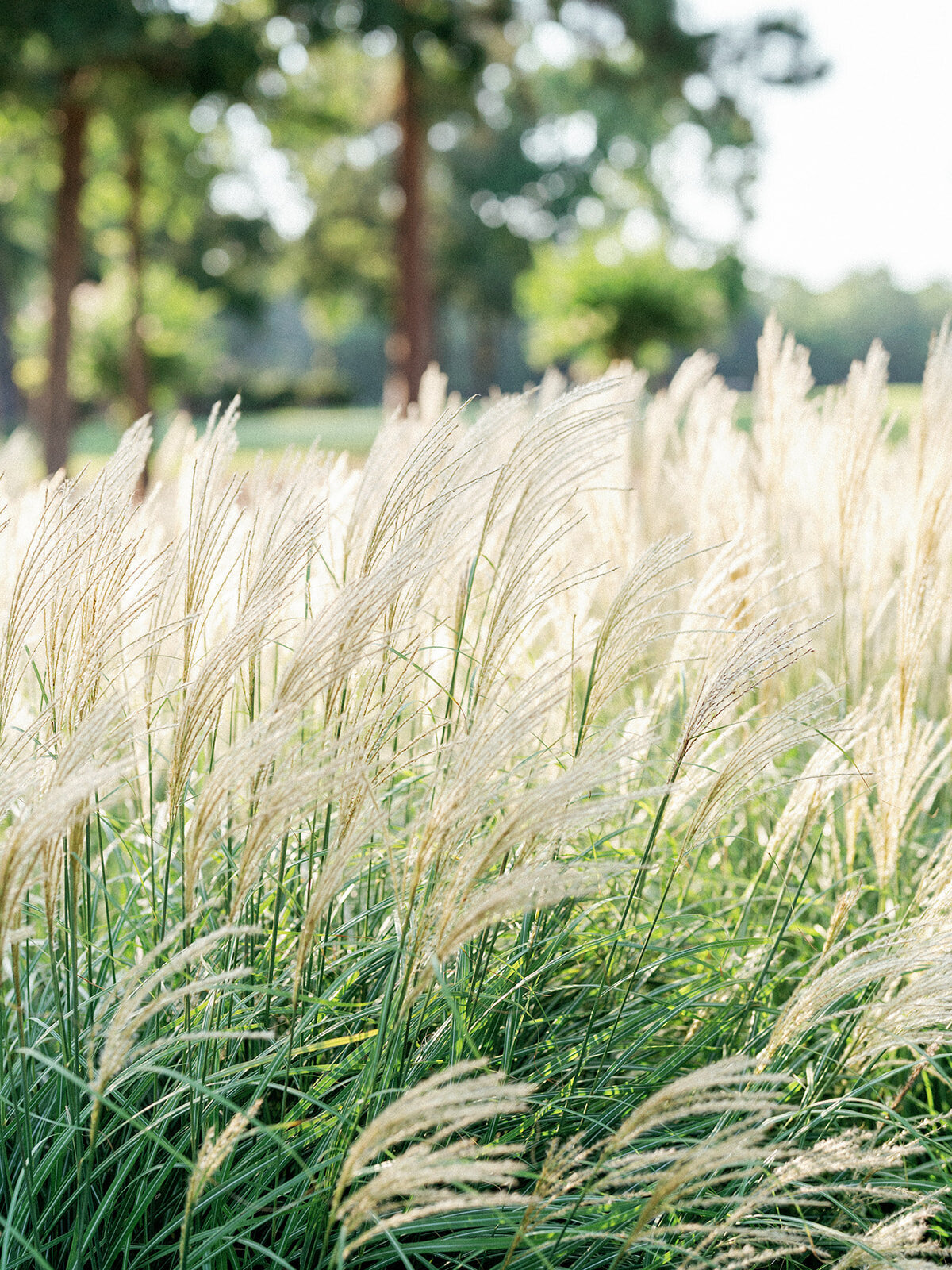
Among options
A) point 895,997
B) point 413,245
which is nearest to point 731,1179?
point 895,997

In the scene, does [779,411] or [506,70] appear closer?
[779,411]

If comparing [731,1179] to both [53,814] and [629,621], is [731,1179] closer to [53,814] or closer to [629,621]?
[629,621]

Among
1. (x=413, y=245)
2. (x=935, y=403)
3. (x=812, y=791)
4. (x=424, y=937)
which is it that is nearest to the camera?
(x=424, y=937)

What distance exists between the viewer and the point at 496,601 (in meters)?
1.37

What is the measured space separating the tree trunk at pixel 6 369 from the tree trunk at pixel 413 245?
23.0m

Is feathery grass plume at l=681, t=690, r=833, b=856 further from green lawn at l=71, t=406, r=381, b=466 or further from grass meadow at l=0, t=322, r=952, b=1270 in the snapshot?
green lawn at l=71, t=406, r=381, b=466

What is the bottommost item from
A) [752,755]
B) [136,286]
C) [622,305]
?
[752,755]

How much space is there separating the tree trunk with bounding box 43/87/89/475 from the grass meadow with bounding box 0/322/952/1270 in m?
9.50

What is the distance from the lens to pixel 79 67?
348 inches

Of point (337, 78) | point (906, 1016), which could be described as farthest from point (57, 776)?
point (337, 78)

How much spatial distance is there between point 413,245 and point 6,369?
25.4 meters

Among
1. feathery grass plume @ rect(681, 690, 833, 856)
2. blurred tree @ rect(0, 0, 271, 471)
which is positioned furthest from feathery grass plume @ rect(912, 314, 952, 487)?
blurred tree @ rect(0, 0, 271, 471)

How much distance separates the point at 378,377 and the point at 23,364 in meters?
34.8

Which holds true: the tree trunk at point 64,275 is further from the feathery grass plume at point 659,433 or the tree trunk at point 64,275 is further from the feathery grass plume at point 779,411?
the feathery grass plume at point 779,411
